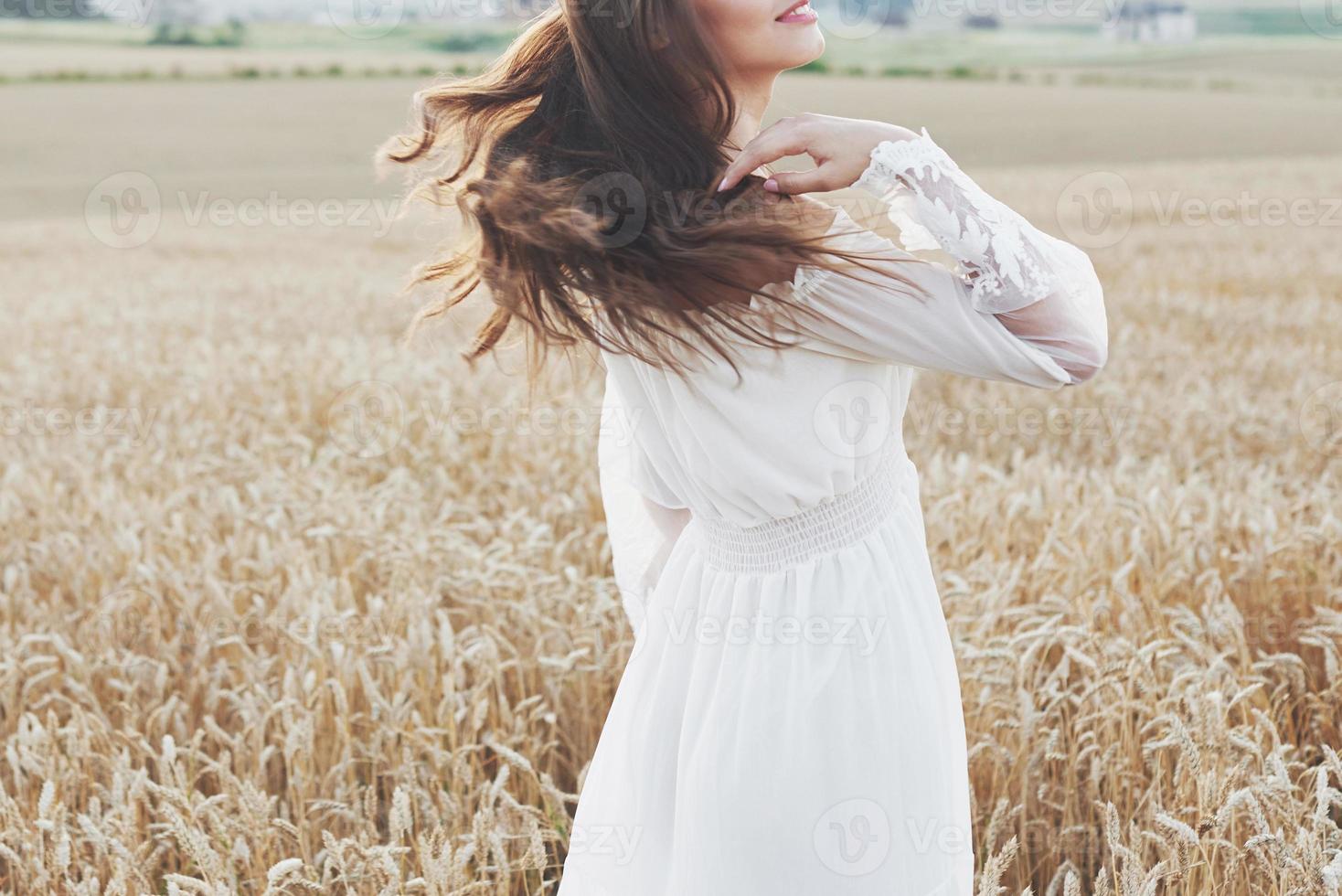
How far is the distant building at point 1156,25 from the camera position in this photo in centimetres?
6384

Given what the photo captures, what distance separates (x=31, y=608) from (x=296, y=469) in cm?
121

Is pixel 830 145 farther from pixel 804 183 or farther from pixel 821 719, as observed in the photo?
pixel 821 719

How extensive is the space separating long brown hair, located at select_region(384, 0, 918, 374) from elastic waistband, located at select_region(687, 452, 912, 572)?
0.87ft

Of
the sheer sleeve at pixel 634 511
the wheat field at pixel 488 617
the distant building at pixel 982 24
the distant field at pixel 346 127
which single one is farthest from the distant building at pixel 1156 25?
the sheer sleeve at pixel 634 511

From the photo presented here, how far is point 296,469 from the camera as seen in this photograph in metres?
4.47

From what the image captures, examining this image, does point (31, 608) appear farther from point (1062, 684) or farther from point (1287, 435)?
point (1287, 435)

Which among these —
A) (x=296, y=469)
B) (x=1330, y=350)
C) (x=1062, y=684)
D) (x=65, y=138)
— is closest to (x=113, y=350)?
(x=296, y=469)

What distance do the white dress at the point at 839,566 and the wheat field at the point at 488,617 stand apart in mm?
277

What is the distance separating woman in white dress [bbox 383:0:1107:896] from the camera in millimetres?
1441

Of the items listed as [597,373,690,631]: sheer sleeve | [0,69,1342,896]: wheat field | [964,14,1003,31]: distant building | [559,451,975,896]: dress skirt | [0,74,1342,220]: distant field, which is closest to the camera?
[559,451,975,896]: dress skirt

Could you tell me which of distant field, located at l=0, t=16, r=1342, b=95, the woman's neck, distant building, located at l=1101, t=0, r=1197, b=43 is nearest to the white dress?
the woman's neck

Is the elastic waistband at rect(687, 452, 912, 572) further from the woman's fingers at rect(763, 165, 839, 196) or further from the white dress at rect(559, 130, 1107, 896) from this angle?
the woman's fingers at rect(763, 165, 839, 196)

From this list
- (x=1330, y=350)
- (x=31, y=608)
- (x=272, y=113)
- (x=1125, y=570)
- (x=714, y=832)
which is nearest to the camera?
(x=714, y=832)

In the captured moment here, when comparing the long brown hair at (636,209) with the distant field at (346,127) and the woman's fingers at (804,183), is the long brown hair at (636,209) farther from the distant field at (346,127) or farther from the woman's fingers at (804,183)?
the distant field at (346,127)
